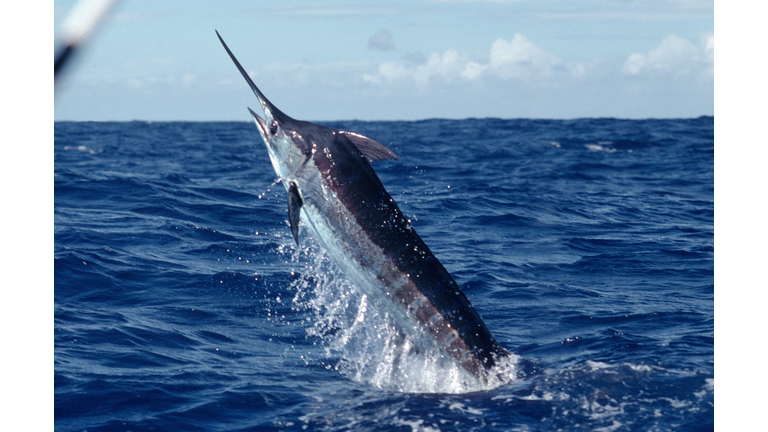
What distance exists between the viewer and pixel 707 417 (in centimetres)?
563

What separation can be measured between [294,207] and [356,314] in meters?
2.74

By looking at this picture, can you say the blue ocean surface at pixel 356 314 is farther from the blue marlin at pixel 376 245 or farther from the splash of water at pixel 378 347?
the blue marlin at pixel 376 245

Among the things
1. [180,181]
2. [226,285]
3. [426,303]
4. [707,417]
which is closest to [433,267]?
[426,303]

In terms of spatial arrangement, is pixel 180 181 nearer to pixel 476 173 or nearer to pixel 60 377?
pixel 476 173

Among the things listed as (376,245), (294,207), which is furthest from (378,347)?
(294,207)

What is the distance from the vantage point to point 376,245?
6.36 meters

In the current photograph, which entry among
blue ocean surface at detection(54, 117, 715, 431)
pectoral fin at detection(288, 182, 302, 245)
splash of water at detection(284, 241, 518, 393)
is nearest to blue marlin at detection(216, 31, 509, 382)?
pectoral fin at detection(288, 182, 302, 245)

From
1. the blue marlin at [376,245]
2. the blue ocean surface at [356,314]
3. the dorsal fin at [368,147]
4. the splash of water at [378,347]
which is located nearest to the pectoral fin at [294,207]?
the blue marlin at [376,245]

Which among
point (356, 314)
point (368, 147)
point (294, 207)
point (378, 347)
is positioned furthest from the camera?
point (356, 314)

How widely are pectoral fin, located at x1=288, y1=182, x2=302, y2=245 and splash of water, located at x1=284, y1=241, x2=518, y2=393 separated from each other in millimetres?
953

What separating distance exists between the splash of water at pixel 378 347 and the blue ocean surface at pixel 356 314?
0.10 feet

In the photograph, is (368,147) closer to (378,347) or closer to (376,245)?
(376,245)

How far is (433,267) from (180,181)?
49.3 ft

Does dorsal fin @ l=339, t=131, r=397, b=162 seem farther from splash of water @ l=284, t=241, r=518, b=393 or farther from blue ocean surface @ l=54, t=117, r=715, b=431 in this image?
blue ocean surface @ l=54, t=117, r=715, b=431
